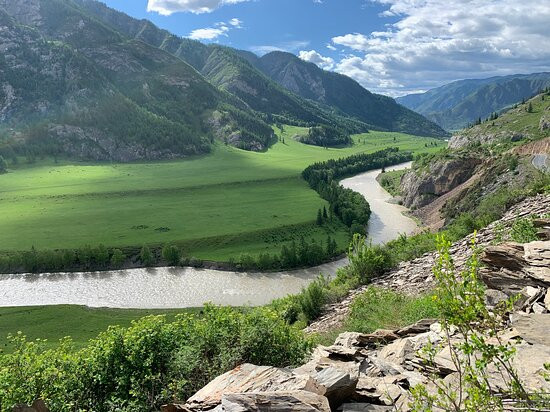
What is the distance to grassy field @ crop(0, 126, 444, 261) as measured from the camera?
4208 inches

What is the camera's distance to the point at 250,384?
1326 cm

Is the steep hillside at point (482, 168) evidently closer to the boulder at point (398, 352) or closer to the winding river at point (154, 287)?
the winding river at point (154, 287)

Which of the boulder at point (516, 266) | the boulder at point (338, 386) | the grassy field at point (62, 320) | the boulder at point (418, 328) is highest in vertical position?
the boulder at point (516, 266)

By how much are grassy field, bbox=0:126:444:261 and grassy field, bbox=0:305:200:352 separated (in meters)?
29.8

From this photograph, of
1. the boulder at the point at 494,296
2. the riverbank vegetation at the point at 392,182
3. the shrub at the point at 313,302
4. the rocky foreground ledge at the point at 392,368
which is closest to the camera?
the rocky foreground ledge at the point at 392,368

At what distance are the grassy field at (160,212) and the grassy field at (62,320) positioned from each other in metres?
29.8

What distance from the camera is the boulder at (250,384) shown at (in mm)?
12414

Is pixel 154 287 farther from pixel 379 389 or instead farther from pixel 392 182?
pixel 392 182

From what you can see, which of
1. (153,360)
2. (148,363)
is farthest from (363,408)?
(153,360)

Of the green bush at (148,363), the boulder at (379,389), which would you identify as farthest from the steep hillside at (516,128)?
the boulder at (379,389)

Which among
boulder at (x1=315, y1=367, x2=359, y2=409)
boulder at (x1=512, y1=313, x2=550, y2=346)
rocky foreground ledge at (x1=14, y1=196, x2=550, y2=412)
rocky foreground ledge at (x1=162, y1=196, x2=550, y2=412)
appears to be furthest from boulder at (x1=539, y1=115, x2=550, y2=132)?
boulder at (x1=315, y1=367, x2=359, y2=409)

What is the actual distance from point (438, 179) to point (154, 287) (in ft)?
292

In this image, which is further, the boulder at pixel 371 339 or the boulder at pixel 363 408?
the boulder at pixel 371 339

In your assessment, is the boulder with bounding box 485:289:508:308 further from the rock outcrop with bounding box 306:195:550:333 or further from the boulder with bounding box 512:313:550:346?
the rock outcrop with bounding box 306:195:550:333
